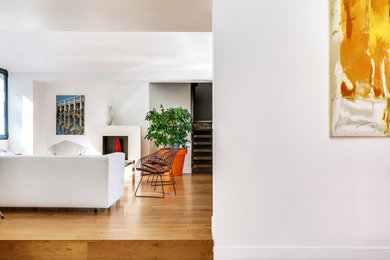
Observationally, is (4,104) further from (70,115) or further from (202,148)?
(202,148)

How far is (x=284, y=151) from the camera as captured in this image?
235 cm

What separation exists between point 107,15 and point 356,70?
2655mm

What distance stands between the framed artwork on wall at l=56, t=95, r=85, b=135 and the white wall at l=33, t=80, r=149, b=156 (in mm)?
103

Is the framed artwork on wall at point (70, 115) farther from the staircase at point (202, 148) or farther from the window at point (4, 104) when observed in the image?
the staircase at point (202, 148)

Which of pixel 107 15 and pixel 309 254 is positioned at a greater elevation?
pixel 107 15

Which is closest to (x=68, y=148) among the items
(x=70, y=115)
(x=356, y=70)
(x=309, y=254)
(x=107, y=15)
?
(x=70, y=115)

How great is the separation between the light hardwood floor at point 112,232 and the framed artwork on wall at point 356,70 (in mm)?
1595

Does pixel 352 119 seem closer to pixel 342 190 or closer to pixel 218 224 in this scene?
pixel 342 190

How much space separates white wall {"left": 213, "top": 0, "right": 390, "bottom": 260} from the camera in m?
2.34

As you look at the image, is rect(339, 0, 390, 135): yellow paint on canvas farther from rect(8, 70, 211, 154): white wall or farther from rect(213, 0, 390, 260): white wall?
rect(8, 70, 211, 154): white wall

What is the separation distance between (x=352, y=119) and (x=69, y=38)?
455 centimetres

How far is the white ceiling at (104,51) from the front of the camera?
4691 millimetres

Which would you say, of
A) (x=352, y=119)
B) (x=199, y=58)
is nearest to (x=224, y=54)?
(x=352, y=119)

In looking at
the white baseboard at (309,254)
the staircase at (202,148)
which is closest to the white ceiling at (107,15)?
the white baseboard at (309,254)
